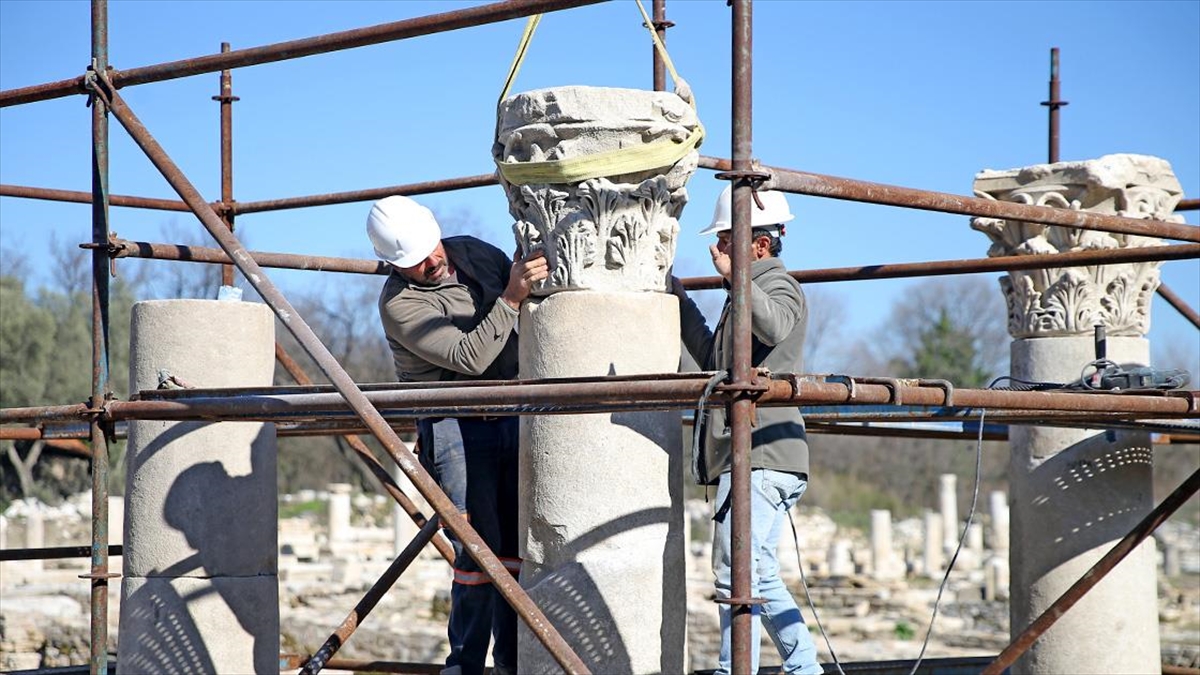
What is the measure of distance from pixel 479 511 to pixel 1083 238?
477 centimetres

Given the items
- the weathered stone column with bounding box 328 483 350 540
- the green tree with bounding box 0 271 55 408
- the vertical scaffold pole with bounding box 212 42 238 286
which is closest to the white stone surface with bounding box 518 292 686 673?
the vertical scaffold pole with bounding box 212 42 238 286

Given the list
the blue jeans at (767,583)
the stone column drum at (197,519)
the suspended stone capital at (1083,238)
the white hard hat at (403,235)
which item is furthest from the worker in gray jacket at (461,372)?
the suspended stone capital at (1083,238)

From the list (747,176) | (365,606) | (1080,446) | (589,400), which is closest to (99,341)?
(365,606)

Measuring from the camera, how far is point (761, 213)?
252 inches

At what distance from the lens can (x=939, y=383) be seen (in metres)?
5.35

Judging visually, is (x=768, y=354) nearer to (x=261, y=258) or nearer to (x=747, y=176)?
(x=747, y=176)

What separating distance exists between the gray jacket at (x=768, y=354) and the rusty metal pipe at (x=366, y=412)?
3.35ft

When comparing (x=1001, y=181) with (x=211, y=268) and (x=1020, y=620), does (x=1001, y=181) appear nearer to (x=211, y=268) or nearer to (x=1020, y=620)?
(x=1020, y=620)

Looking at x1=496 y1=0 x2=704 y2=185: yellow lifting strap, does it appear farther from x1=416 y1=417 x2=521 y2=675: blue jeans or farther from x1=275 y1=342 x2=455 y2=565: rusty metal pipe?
x1=275 y1=342 x2=455 y2=565: rusty metal pipe

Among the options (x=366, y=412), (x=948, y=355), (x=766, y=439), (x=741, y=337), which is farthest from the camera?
(x=948, y=355)

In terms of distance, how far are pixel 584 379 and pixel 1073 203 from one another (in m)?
5.04

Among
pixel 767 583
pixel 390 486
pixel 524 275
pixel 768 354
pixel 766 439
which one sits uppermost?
pixel 524 275

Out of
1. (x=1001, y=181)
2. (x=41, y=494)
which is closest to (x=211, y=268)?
(x=41, y=494)

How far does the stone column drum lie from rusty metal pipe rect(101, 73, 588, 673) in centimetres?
127
